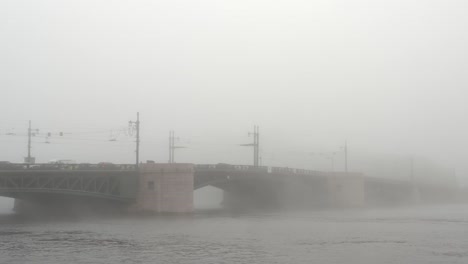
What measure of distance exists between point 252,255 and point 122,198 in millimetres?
35755

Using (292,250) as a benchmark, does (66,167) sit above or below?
above

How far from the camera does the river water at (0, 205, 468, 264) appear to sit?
30.4 m

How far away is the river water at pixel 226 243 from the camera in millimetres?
30380

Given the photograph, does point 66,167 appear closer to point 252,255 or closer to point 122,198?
point 122,198

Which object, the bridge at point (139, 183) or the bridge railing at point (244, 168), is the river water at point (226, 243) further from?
the bridge railing at point (244, 168)

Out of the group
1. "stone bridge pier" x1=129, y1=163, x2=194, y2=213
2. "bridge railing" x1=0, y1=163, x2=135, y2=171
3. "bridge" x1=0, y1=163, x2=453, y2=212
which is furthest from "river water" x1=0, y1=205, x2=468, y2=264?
"stone bridge pier" x1=129, y1=163, x2=194, y2=213

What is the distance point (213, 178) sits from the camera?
7438 centimetres

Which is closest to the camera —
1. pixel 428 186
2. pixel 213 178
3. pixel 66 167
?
pixel 66 167

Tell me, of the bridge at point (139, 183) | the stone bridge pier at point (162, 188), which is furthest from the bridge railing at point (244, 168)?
the stone bridge pier at point (162, 188)

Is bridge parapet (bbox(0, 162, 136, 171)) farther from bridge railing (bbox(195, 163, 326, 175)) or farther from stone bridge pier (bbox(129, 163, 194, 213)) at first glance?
bridge railing (bbox(195, 163, 326, 175))

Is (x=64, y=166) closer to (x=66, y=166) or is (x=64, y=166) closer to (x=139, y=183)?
(x=66, y=166)

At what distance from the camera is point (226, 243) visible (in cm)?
3716

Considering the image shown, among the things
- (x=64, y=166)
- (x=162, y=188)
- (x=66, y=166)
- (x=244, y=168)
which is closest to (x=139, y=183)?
(x=162, y=188)

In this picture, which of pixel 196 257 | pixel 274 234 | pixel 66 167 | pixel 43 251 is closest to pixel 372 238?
pixel 274 234
